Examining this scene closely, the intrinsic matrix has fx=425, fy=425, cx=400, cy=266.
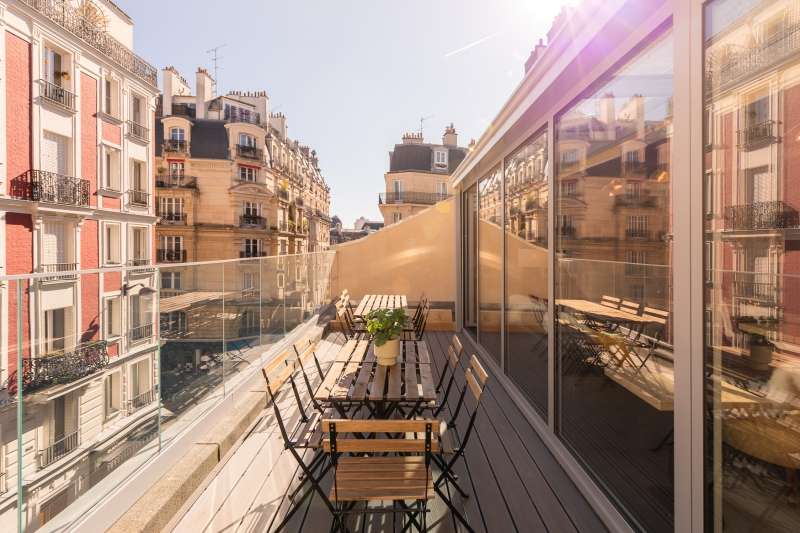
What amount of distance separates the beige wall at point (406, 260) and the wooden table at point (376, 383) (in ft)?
19.7

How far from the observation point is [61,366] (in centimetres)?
186

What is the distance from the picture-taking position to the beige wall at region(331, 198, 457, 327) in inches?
389

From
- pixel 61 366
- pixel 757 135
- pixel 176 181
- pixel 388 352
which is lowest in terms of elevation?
pixel 388 352

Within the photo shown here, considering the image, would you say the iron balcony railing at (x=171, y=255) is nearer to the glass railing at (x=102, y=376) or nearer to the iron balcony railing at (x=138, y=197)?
the iron balcony railing at (x=138, y=197)

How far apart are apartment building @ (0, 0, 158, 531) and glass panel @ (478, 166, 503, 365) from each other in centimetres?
385

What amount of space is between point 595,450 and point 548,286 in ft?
4.00

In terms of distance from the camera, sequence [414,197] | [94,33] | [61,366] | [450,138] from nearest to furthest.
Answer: [61,366], [94,33], [414,197], [450,138]

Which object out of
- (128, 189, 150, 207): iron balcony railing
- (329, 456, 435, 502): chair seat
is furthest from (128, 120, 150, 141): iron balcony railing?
(329, 456, 435, 502): chair seat

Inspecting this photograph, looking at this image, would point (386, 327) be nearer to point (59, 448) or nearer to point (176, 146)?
point (59, 448)

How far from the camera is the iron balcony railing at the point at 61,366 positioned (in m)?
1.69

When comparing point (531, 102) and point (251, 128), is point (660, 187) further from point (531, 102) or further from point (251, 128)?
point (251, 128)

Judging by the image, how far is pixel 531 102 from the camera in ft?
11.0

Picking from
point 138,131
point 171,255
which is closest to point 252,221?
point 171,255

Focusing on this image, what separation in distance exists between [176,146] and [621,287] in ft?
108
